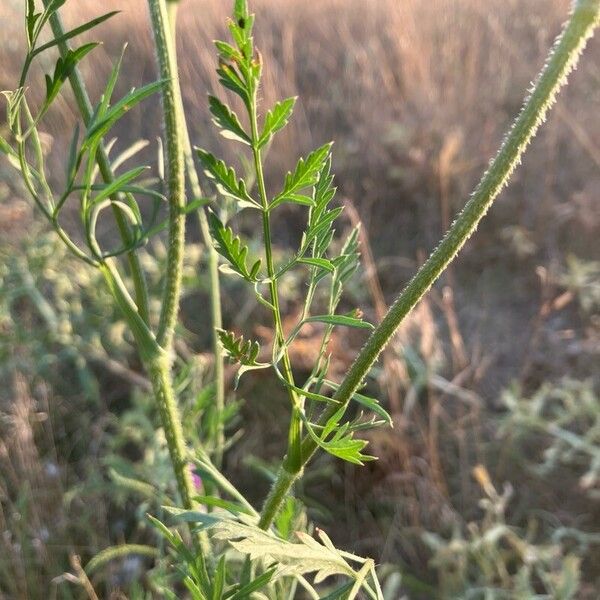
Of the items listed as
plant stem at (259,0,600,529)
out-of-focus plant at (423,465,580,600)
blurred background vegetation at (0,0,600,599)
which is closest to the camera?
plant stem at (259,0,600,529)

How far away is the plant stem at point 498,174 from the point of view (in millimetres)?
339

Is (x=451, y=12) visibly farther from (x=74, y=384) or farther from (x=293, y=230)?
(x=74, y=384)

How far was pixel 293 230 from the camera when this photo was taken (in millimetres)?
2678

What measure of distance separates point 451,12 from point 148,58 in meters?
1.69

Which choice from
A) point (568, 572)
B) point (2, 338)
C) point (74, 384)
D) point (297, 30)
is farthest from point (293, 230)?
point (297, 30)

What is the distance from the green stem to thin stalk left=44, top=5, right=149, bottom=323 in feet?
0.07

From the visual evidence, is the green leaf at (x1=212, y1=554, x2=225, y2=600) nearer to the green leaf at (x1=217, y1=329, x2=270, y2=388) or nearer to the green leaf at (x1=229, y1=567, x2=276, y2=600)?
the green leaf at (x1=229, y1=567, x2=276, y2=600)

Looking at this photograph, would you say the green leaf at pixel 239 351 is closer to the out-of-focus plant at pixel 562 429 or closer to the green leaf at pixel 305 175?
the green leaf at pixel 305 175

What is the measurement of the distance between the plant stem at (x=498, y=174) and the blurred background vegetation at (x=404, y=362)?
1.03 ft

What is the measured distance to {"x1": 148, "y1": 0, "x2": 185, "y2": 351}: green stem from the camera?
0.45 metres

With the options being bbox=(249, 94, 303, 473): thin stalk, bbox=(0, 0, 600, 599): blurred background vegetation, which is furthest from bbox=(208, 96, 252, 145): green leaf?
bbox=(0, 0, 600, 599): blurred background vegetation

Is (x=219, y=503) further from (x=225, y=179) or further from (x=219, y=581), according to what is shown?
(x=225, y=179)

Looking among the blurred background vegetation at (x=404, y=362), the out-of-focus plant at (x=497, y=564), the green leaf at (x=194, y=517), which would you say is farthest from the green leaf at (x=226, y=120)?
the out-of-focus plant at (x=497, y=564)

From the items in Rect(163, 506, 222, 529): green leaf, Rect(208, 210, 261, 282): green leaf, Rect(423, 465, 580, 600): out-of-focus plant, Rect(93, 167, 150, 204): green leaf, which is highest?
Rect(93, 167, 150, 204): green leaf
